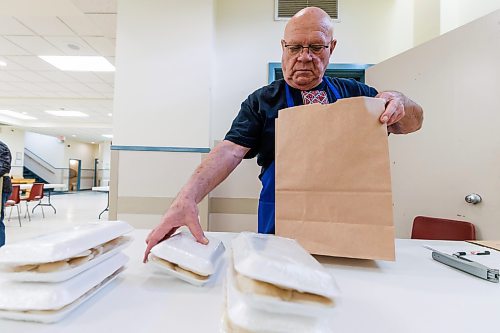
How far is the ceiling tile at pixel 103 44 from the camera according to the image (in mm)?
3404

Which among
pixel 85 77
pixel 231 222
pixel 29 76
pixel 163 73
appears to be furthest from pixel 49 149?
pixel 231 222

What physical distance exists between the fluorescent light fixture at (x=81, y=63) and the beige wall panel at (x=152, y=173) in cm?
272

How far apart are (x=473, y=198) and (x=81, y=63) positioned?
5.23 meters

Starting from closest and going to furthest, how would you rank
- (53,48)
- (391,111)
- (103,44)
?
(391,111) → (103,44) → (53,48)

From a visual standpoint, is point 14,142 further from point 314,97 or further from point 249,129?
point 314,97

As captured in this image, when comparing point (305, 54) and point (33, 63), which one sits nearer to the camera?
point (305, 54)

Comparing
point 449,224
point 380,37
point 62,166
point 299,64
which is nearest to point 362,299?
point 299,64

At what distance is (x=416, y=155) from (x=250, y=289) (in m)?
2.04

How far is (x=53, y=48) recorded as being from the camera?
3.71 metres

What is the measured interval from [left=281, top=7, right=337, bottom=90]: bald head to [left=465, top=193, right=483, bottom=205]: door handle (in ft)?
4.34

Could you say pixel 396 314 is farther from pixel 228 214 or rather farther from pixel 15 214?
pixel 15 214

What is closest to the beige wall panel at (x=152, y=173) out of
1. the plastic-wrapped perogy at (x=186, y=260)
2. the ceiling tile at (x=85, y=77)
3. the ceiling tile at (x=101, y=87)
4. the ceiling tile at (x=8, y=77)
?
the plastic-wrapped perogy at (x=186, y=260)

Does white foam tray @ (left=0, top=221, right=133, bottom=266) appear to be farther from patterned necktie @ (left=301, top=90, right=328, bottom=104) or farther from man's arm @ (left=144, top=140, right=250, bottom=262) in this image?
patterned necktie @ (left=301, top=90, right=328, bottom=104)

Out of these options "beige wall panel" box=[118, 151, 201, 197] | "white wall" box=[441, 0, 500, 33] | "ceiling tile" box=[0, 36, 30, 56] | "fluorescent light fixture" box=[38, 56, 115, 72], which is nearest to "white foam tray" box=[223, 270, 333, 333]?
"beige wall panel" box=[118, 151, 201, 197]
